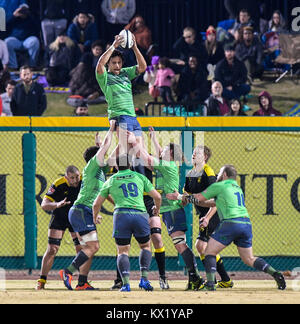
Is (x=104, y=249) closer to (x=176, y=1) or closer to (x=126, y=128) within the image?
(x=126, y=128)

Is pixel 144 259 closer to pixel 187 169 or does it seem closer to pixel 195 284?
pixel 195 284

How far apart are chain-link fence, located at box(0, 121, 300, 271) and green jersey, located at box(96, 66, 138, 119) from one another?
6.45 feet

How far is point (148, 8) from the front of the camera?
816 inches

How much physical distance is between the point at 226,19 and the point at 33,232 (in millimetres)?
8605

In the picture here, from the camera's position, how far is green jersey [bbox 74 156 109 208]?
11.6m

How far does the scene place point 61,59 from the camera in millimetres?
18328

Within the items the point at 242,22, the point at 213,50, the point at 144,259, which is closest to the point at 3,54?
the point at 213,50

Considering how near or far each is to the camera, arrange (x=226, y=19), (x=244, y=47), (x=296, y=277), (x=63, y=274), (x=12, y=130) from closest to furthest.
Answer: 1. (x=63, y=274)
2. (x=296, y=277)
3. (x=12, y=130)
4. (x=244, y=47)
5. (x=226, y=19)

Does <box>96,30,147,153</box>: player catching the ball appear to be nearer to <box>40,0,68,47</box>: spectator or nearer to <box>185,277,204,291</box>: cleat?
<box>185,277,204,291</box>: cleat

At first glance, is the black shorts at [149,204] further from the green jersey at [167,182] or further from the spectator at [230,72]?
the spectator at [230,72]

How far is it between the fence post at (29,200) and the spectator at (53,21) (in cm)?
557

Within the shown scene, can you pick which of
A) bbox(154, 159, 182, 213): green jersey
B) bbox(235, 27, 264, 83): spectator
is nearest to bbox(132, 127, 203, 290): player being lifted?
bbox(154, 159, 182, 213): green jersey

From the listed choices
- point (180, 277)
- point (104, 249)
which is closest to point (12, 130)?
point (104, 249)

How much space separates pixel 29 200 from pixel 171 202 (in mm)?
3053
